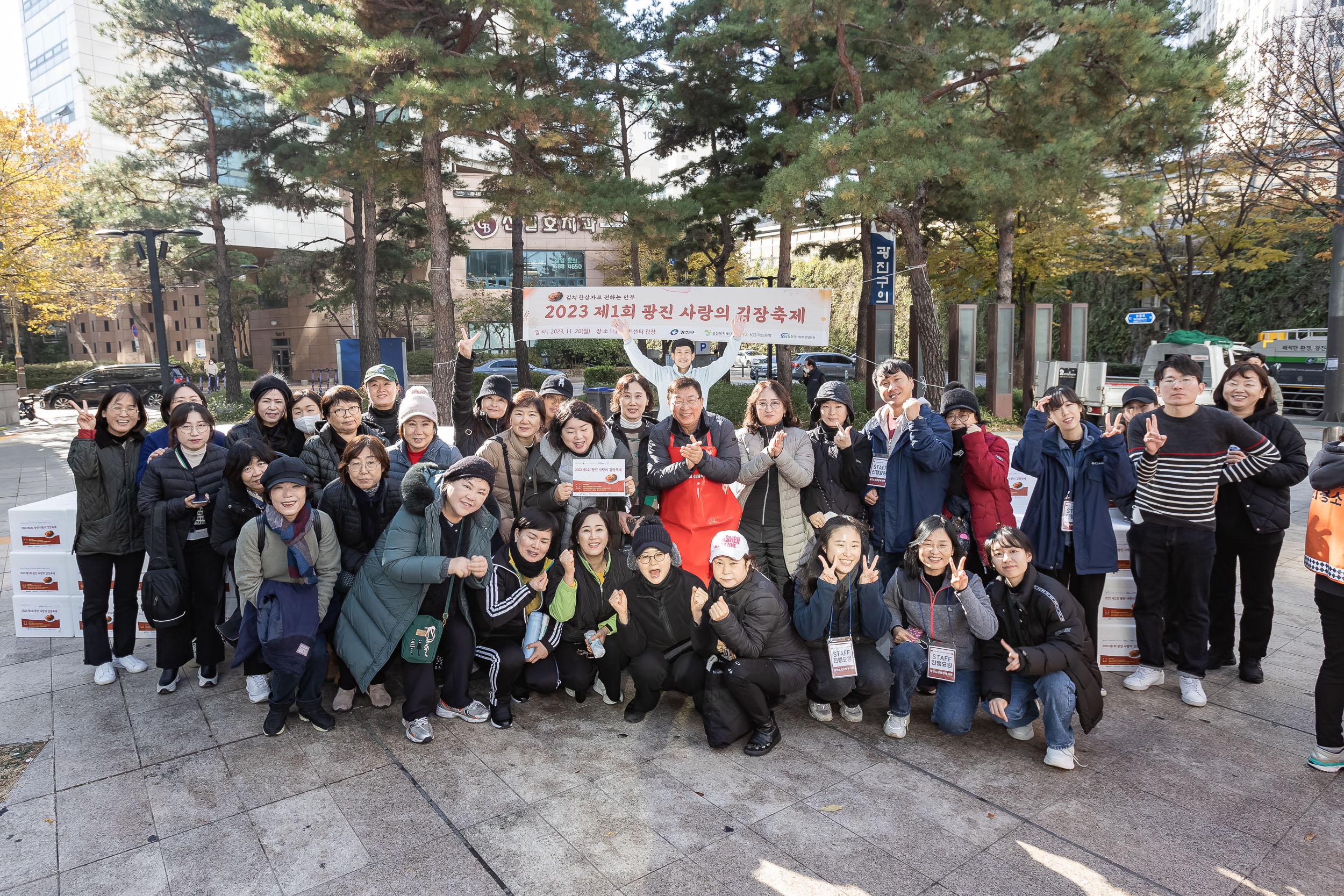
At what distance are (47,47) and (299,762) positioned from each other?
66380 mm

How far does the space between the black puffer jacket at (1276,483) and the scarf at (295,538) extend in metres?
5.08

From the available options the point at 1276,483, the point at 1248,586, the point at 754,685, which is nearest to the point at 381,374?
the point at 754,685

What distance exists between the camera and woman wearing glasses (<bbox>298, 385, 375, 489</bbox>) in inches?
174

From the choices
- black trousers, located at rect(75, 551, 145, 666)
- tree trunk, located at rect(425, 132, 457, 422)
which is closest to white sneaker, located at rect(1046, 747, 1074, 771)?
black trousers, located at rect(75, 551, 145, 666)

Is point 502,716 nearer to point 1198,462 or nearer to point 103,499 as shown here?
point 103,499

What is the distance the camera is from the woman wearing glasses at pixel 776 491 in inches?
171

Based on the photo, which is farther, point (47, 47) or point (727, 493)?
point (47, 47)

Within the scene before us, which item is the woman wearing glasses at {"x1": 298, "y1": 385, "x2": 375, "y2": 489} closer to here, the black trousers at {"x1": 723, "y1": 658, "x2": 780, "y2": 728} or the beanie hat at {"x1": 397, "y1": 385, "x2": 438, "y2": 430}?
the beanie hat at {"x1": 397, "y1": 385, "x2": 438, "y2": 430}

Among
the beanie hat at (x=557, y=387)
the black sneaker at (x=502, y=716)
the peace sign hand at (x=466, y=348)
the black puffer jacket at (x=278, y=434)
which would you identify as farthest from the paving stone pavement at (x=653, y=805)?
the peace sign hand at (x=466, y=348)

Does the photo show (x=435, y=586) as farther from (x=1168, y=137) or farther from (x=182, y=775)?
(x=1168, y=137)

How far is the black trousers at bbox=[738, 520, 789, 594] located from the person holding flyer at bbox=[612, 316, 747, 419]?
1750mm

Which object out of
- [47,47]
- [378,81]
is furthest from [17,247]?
[47,47]

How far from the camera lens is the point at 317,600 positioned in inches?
153

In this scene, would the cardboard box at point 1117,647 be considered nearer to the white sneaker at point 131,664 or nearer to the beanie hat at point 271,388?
the beanie hat at point 271,388
